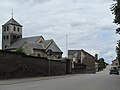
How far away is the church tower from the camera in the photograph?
126938mm

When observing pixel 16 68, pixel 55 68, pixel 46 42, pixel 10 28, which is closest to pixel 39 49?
pixel 46 42

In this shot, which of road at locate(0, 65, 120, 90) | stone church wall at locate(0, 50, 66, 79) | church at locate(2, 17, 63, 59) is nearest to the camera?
road at locate(0, 65, 120, 90)

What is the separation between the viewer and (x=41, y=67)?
156 feet

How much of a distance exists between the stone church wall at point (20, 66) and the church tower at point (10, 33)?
76263 millimetres

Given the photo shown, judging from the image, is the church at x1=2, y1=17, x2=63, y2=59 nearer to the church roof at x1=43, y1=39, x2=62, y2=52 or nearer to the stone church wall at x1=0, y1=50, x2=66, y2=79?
the church roof at x1=43, y1=39, x2=62, y2=52

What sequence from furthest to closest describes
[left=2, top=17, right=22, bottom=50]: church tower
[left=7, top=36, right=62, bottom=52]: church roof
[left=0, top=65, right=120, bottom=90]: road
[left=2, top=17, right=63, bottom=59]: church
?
[left=2, top=17, right=22, bottom=50]: church tower, [left=7, top=36, right=62, bottom=52]: church roof, [left=2, top=17, right=63, bottom=59]: church, [left=0, top=65, right=120, bottom=90]: road

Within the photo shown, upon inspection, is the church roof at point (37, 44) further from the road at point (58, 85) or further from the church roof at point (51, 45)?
the road at point (58, 85)

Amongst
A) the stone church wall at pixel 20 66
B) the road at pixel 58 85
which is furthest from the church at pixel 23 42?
the road at pixel 58 85

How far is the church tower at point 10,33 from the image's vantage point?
416 feet

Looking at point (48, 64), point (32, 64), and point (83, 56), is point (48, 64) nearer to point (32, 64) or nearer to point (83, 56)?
point (32, 64)

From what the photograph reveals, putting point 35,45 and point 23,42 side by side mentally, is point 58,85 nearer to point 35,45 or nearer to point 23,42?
point 35,45

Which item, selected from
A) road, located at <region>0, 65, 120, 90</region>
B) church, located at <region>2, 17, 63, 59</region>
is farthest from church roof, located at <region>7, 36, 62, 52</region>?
road, located at <region>0, 65, 120, 90</region>

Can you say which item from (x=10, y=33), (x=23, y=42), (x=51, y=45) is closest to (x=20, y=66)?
(x=51, y=45)

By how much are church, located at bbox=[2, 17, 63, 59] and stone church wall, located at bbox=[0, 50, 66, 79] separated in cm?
5614
